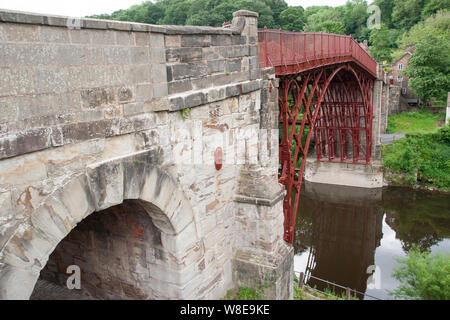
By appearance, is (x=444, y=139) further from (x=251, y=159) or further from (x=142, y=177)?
(x=142, y=177)

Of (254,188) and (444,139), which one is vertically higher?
(254,188)

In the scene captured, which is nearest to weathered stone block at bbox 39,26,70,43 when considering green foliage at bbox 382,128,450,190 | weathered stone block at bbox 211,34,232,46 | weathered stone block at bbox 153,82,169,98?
weathered stone block at bbox 153,82,169,98

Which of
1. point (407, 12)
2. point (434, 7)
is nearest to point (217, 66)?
point (434, 7)

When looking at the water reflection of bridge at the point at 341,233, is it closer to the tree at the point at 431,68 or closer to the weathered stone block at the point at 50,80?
the weathered stone block at the point at 50,80

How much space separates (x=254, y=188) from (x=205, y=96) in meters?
2.23

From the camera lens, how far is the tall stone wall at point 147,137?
4.00 metres

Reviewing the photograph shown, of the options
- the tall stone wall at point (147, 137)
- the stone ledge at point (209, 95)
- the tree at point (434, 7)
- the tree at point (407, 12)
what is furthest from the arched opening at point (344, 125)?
the tree at point (407, 12)

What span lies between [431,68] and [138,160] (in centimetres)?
3147

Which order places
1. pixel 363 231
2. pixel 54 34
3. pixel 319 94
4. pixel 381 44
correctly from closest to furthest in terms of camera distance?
pixel 54 34 → pixel 319 94 → pixel 363 231 → pixel 381 44

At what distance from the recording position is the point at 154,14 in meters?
50.2

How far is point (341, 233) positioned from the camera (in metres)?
19.8

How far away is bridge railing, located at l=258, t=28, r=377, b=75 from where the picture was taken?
858 centimetres

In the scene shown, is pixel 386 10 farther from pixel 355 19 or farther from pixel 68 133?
pixel 68 133
